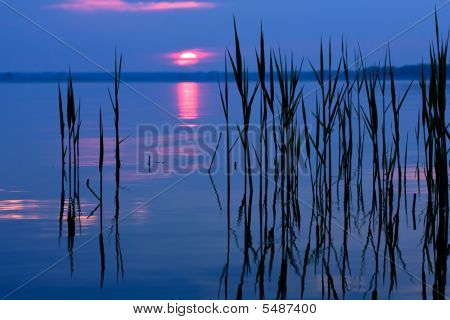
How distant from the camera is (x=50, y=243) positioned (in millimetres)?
4449

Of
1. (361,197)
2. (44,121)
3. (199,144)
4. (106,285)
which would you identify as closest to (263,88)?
(361,197)

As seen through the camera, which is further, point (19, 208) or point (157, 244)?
point (19, 208)

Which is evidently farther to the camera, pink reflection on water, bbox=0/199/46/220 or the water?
pink reflection on water, bbox=0/199/46/220

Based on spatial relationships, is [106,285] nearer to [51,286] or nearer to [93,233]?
[51,286]

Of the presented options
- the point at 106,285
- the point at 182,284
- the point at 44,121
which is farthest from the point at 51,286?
the point at 44,121

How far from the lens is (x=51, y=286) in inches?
142

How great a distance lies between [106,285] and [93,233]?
3.35 feet

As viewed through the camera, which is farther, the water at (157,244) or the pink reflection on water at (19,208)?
the pink reflection on water at (19,208)

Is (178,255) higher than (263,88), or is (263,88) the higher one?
(263,88)

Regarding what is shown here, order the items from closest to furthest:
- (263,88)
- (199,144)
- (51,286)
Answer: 1. (51,286)
2. (263,88)
3. (199,144)

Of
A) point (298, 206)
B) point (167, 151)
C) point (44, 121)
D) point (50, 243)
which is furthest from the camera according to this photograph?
point (44, 121)
